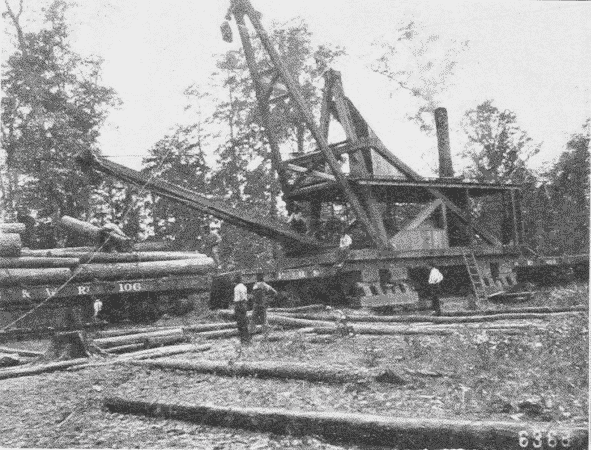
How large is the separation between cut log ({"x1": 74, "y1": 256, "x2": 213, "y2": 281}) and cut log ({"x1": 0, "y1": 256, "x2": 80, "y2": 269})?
0.25 metres

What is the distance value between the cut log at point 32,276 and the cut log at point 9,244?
0.38 m

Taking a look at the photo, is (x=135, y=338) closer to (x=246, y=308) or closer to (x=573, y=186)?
(x=246, y=308)

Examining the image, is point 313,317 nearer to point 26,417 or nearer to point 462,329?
point 462,329

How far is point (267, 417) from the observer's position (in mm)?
5363

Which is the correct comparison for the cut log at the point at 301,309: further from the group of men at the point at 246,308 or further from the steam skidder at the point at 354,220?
the group of men at the point at 246,308

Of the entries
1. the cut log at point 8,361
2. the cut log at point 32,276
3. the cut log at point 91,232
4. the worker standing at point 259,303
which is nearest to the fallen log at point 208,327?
the worker standing at point 259,303

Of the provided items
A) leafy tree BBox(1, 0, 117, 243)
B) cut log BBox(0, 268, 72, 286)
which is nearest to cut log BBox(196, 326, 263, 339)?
cut log BBox(0, 268, 72, 286)

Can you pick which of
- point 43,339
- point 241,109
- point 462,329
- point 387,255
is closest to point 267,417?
point 462,329

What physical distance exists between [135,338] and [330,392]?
18.2 ft

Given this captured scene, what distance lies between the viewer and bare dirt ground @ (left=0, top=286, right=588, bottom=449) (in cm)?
534

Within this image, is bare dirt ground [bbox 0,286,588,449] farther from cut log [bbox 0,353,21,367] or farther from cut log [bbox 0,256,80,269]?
cut log [bbox 0,256,80,269]

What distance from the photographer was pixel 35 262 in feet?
41.9

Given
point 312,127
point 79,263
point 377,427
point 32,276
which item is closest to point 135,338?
point 32,276

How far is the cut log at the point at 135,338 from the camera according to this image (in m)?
10.5
